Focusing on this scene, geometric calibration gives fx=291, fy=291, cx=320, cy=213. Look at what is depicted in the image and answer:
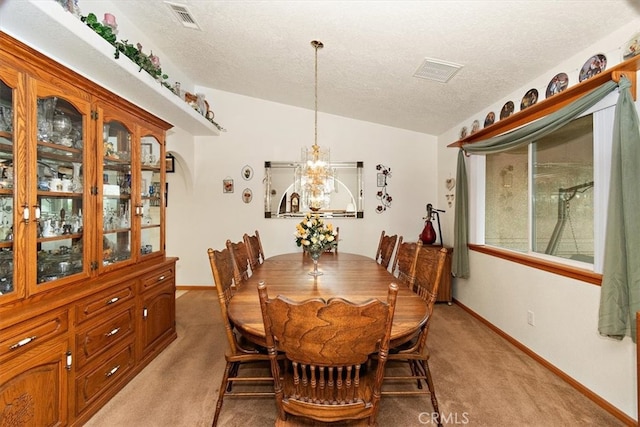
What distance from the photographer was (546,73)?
2486 millimetres

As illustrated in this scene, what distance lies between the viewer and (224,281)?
1859mm

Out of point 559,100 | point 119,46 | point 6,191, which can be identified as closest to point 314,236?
point 6,191

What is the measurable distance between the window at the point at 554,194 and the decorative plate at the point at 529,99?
1.14ft

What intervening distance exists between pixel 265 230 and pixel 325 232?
2.34 meters

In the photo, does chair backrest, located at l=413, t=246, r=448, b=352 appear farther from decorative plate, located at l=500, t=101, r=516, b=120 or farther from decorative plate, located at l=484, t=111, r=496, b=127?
decorative plate, located at l=484, t=111, r=496, b=127

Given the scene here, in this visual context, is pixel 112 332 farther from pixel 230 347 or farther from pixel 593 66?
pixel 593 66

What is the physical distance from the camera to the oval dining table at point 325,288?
144 centimetres

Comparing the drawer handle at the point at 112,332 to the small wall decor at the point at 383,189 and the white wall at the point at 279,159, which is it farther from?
the small wall decor at the point at 383,189

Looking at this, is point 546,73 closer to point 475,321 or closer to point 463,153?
point 463,153

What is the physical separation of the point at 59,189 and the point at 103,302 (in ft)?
2.63

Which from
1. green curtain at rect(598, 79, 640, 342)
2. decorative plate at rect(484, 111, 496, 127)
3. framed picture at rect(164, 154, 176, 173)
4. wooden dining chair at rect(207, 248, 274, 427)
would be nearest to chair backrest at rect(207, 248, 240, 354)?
wooden dining chair at rect(207, 248, 274, 427)

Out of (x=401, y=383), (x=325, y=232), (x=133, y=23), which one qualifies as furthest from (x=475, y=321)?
(x=133, y=23)

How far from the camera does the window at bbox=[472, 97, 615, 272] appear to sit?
6.87 ft

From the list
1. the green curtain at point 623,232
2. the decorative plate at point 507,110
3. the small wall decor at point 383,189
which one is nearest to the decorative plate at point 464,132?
the decorative plate at point 507,110
